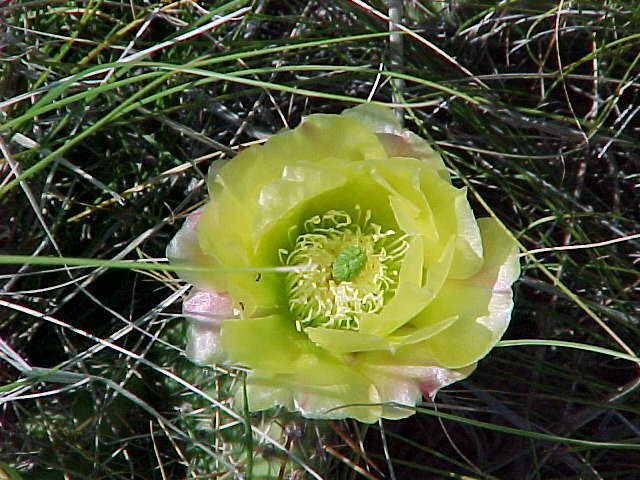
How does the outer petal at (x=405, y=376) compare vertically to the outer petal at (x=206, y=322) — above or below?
below

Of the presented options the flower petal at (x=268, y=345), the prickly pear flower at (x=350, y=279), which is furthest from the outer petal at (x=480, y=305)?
the flower petal at (x=268, y=345)

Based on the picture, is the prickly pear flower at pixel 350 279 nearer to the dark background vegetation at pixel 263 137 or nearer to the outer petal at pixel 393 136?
the outer petal at pixel 393 136

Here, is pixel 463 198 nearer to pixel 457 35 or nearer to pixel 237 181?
pixel 237 181

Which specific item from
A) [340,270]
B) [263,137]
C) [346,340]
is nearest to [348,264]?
[340,270]

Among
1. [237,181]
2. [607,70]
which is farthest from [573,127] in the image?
[237,181]

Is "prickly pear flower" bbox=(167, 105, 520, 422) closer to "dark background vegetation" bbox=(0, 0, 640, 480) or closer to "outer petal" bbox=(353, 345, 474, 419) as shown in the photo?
"outer petal" bbox=(353, 345, 474, 419)

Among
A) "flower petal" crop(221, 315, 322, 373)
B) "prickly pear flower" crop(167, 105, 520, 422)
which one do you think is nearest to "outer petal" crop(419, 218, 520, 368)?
"prickly pear flower" crop(167, 105, 520, 422)
